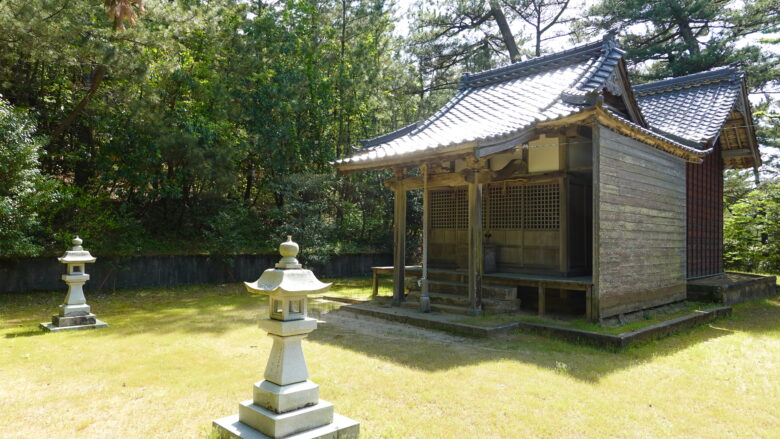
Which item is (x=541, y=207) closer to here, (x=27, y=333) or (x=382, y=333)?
(x=382, y=333)

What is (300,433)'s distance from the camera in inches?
124

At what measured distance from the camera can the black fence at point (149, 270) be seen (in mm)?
10523

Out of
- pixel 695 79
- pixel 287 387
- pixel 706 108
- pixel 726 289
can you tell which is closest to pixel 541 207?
pixel 726 289

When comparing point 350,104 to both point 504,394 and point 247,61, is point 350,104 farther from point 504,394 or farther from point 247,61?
point 504,394

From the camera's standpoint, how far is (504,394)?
436cm

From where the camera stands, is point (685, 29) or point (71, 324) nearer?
point (71, 324)

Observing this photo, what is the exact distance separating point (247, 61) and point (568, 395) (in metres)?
13.9

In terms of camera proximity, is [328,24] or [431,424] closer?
[431,424]

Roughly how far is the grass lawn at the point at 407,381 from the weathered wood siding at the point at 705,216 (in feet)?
13.6

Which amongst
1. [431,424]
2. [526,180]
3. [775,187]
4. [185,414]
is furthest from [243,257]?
[775,187]

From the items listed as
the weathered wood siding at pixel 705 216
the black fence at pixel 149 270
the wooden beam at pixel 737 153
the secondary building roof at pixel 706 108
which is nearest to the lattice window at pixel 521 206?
the secondary building roof at pixel 706 108

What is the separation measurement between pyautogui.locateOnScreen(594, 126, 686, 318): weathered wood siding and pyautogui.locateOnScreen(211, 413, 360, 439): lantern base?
5014 mm

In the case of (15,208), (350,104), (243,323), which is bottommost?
(243,323)

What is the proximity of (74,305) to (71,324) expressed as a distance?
30 cm
